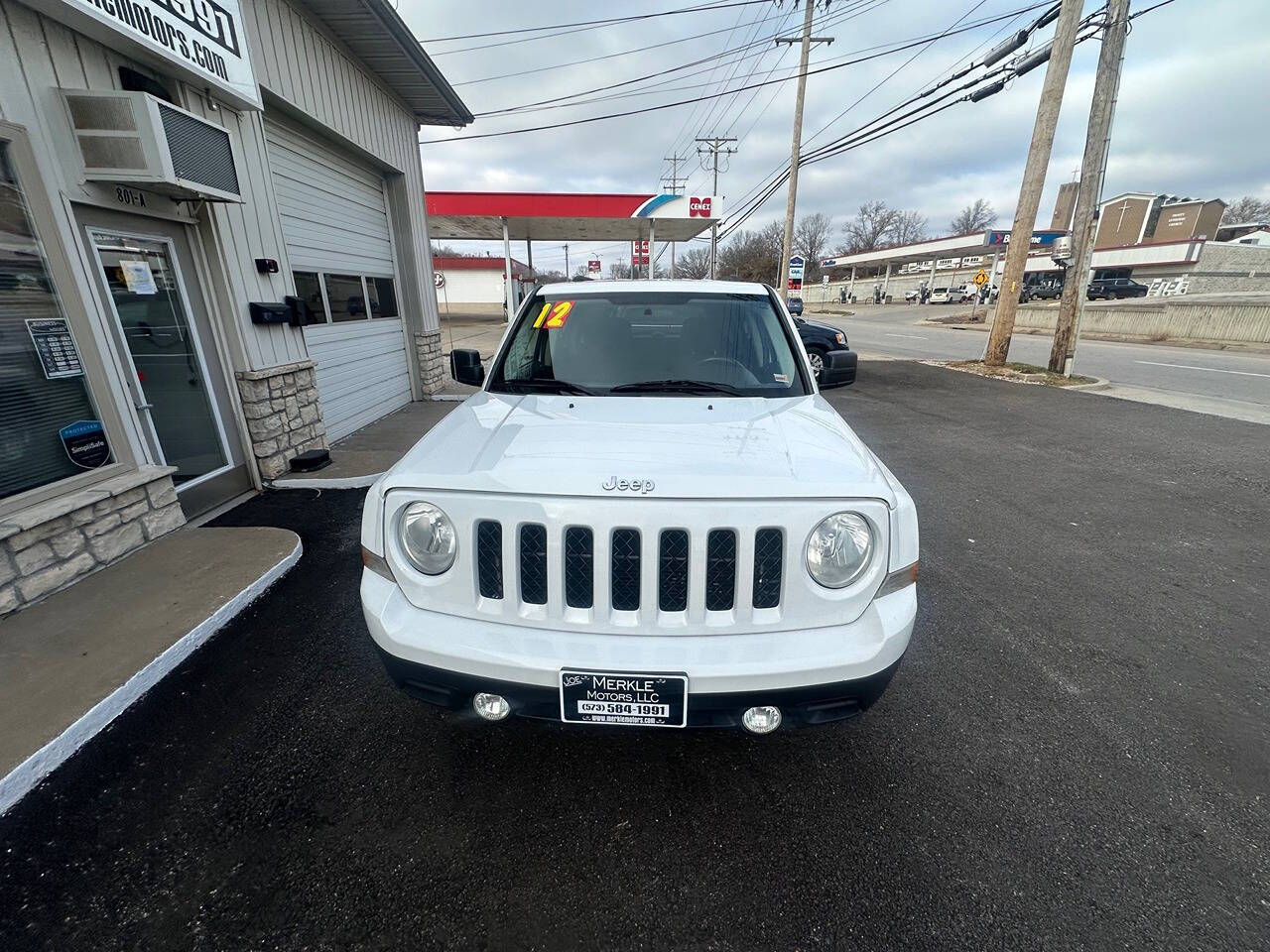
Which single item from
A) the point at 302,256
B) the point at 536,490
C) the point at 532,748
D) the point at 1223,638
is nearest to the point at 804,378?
the point at 536,490

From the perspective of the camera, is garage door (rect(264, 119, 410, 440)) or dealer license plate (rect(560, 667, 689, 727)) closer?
dealer license plate (rect(560, 667, 689, 727))

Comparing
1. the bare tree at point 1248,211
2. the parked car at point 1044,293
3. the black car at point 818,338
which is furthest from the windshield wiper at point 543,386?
the bare tree at point 1248,211

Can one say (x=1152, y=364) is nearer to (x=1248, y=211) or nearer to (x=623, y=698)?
(x=623, y=698)

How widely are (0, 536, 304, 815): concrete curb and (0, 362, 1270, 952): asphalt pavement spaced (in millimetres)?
58

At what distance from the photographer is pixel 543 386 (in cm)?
288

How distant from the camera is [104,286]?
364cm

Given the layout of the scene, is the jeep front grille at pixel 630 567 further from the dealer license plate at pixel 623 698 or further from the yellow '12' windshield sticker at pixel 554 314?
the yellow '12' windshield sticker at pixel 554 314

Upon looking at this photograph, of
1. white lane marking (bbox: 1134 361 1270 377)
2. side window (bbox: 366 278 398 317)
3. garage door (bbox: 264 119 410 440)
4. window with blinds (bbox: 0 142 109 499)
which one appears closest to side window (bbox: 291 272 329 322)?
garage door (bbox: 264 119 410 440)

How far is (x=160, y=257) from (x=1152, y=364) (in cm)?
2046

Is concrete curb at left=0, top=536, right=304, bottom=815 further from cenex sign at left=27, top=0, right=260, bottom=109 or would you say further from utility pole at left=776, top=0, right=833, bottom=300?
utility pole at left=776, top=0, right=833, bottom=300

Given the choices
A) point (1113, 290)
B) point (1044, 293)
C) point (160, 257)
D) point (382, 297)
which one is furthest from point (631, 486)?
point (1113, 290)

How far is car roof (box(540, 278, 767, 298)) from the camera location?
3391 mm

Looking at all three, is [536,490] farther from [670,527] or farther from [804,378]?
[804,378]

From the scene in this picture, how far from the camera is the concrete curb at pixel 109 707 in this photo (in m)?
2.04
